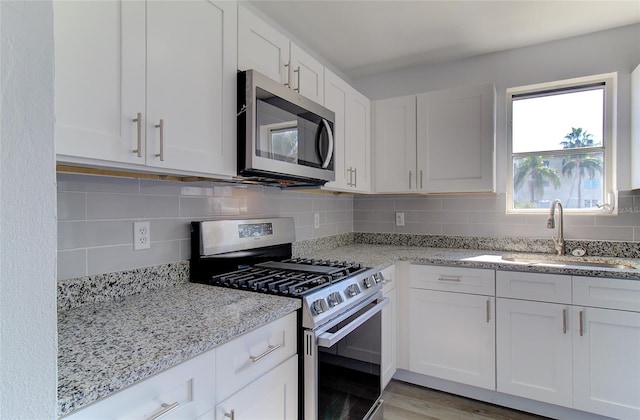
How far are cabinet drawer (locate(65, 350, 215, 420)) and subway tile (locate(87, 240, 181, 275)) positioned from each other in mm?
612

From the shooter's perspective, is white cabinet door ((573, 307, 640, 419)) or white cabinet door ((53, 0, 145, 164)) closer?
white cabinet door ((53, 0, 145, 164))

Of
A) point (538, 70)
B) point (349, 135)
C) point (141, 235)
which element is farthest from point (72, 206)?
point (538, 70)

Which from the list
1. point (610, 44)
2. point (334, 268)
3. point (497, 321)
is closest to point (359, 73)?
point (610, 44)

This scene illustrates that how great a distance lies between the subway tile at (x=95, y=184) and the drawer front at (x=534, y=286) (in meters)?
1.99

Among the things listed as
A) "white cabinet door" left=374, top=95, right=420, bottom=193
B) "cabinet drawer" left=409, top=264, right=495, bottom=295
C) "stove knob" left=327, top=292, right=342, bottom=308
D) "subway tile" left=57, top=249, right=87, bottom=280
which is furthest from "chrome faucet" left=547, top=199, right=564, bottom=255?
"subway tile" left=57, top=249, right=87, bottom=280

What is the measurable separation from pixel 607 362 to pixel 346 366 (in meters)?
1.43

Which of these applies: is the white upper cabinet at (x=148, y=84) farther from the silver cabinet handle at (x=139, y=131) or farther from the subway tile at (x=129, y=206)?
the subway tile at (x=129, y=206)

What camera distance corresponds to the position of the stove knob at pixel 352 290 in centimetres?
158

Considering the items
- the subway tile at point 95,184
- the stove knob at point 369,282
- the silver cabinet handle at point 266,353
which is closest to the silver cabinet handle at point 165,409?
the silver cabinet handle at point 266,353

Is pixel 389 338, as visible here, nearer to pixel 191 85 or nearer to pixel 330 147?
pixel 330 147

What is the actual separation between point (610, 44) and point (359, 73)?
5.71 ft

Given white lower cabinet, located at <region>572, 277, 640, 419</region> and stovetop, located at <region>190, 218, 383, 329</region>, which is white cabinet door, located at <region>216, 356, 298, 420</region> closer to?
stovetop, located at <region>190, 218, 383, 329</region>

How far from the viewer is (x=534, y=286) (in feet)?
6.43

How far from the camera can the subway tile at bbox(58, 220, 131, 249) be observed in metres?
1.15
